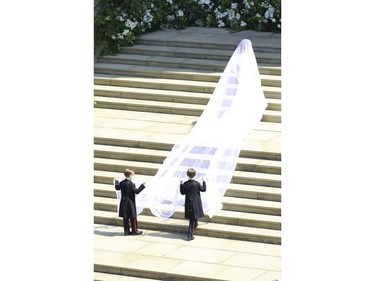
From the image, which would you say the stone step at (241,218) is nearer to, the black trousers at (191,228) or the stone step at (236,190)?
the stone step at (236,190)

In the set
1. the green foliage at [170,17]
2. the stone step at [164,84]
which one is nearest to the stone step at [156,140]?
the stone step at [164,84]

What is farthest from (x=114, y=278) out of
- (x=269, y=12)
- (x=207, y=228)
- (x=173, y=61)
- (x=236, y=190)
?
(x=269, y=12)

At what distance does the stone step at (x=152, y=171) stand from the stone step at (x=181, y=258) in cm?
143

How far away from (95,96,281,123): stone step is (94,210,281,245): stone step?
3.69 meters

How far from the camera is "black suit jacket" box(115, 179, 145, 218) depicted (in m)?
15.5

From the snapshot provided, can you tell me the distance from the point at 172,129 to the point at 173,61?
9.48ft

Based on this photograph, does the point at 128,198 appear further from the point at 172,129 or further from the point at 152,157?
the point at 172,129

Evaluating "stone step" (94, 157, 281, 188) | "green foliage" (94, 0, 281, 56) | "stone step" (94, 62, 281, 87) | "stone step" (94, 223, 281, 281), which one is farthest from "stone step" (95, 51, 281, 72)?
"stone step" (94, 223, 281, 281)

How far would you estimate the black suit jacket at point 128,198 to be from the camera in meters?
15.5

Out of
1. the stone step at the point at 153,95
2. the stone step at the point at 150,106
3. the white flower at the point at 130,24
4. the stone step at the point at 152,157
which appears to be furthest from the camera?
the white flower at the point at 130,24

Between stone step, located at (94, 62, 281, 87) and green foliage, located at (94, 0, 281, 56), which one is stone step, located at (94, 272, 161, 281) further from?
green foliage, located at (94, 0, 281, 56)

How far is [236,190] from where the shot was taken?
16609mm
